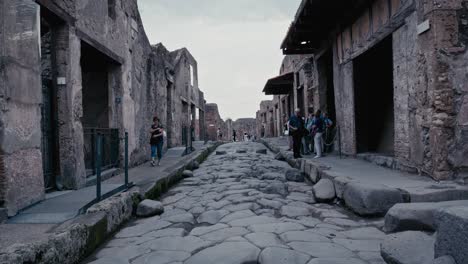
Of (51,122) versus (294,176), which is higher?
(51,122)

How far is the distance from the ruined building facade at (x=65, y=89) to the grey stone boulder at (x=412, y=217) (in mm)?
3530

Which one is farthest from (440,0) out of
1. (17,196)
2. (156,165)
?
(156,165)

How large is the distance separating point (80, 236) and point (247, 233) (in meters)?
1.38

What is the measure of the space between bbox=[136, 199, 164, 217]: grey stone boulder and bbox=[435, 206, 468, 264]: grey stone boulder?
3.04 metres

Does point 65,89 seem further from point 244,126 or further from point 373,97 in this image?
point 244,126

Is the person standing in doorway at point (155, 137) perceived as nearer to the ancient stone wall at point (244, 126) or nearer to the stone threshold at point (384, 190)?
the stone threshold at point (384, 190)

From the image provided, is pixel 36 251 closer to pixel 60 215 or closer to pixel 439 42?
pixel 60 215

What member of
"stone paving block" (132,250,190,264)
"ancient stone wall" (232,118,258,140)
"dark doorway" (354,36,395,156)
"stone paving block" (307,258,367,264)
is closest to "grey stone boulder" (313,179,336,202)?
"stone paving block" (307,258,367,264)

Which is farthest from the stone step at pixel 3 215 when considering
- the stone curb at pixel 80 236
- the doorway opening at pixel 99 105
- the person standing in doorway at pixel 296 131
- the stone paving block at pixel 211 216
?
the person standing in doorway at pixel 296 131

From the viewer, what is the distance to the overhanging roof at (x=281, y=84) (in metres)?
15.8

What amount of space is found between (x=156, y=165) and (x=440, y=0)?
5.96m

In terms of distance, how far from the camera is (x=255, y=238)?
306 cm

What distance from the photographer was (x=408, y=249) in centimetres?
234

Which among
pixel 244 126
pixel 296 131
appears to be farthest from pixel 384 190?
pixel 244 126
